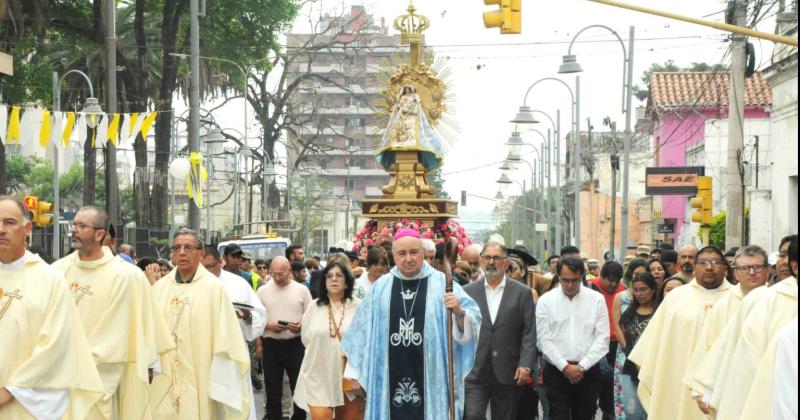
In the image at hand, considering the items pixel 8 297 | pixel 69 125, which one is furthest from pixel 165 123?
pixel 8 297

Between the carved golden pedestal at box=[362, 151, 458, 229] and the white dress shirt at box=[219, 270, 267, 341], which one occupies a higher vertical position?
the carved golden pedestal at box=[362, 151, 458, 229]

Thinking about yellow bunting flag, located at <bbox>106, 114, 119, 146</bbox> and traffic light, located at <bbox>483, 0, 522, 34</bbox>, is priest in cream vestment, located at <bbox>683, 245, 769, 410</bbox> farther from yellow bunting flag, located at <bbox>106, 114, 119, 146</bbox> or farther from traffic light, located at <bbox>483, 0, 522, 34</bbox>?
yellow bunting flag, located at <bbox>106, 114, 119, 146</bbox>

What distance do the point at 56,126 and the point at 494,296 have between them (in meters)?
12.7

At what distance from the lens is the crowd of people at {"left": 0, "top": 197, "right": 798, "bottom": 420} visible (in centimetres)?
771

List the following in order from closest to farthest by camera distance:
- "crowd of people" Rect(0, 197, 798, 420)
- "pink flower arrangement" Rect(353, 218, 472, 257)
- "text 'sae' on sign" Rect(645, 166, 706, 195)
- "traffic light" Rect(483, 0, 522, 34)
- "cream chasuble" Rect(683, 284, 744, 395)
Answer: "crowd of people" Rect(0, 197, 798, 420) → "cream chasuble" Rect(683, 284, 744, 395) → "traffic light" Rect(483, 0, 522, 34) → "pink flower arrangement" Rect(353, 218, 472, 257) → "text 'sae' on sign" Rect(645, 166, 706, 195)

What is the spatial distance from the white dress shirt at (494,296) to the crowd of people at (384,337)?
1 centimetres

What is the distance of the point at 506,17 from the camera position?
578 inches

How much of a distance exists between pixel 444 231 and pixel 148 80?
1792cm

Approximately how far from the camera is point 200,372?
10.6 metres

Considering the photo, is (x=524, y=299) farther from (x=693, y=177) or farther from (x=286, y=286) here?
(x=693, y=177)

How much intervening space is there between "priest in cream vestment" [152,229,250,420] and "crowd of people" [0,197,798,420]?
11 millimetres

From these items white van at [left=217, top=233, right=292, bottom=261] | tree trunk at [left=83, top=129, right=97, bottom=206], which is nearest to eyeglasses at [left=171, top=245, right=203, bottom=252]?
white van at [left=217, top=233, right=292, bottom=261]

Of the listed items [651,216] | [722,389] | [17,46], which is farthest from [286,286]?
[651,216]

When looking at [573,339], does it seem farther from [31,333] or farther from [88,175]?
[88,175]
